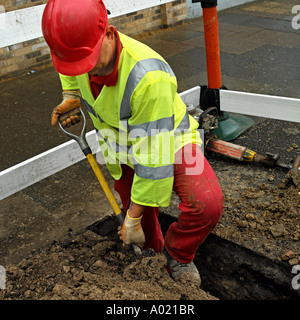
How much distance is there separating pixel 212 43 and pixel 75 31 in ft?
8.13

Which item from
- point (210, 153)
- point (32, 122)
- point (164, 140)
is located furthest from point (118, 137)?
point (32, 122)

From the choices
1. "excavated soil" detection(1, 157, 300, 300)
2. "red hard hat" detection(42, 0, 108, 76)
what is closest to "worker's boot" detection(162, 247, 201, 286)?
"excavated soil" detection(1, 157, 300, 300)

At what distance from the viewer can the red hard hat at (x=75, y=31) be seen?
2.26 metres

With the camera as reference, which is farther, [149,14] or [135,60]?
[149,14]

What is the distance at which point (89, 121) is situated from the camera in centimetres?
568

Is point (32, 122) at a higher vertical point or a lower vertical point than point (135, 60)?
lower

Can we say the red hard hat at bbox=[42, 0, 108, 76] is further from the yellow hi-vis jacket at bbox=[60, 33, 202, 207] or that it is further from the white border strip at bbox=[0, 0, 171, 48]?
the white border strip at bbox=[0, 0, 171, 48]

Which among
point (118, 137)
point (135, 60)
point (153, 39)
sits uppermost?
point (135, 60)

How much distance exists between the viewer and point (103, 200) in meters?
3.98

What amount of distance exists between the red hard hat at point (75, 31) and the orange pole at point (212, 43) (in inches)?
84.1

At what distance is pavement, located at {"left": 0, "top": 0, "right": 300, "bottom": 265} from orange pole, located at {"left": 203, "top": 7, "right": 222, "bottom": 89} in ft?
2.54

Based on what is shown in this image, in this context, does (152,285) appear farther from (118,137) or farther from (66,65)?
(66,65)

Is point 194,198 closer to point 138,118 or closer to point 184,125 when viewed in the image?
point 184,125

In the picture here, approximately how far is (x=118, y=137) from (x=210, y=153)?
1837 millimetres
